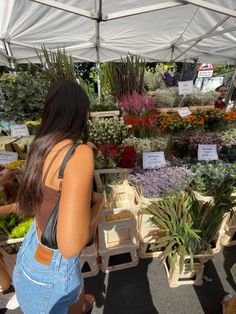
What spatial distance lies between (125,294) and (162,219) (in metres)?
0.74

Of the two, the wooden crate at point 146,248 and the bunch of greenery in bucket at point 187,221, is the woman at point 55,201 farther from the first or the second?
the wooden crate at point 146,248

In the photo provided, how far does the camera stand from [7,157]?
5.55ft

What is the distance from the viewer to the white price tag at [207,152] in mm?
2016

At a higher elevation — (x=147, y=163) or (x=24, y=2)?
(x=24, y=2)

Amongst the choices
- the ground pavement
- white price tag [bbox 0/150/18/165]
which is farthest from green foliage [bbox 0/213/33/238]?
the ground pavement

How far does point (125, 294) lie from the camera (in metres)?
1.73

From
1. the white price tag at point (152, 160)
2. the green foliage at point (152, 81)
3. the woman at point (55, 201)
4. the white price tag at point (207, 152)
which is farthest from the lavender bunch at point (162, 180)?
the green foliage at point (152, 81)

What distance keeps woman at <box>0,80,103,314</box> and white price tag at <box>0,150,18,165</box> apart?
840 millimetres

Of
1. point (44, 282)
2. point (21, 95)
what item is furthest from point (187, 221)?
point (21, 95)

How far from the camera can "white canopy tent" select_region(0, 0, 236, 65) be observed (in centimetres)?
282

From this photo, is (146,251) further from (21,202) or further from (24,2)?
(24,2)

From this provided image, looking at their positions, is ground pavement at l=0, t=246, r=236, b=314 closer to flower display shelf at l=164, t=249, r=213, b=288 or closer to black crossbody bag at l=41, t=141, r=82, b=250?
flower display shelf at l=164, t=249, r=213, b=288

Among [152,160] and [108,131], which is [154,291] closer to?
[152,160]

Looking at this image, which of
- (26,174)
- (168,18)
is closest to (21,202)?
(26,174)
